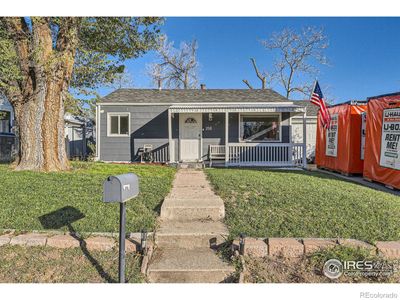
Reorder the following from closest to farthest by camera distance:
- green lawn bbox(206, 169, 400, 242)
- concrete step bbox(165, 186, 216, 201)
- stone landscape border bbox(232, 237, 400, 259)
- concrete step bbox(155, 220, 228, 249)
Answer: stone landscape border bbox(232, 237, 400, 259)
concrete step bbox(155, 220, 228, 249)
green lawn bbox(206, 169, 400, 242)
concrete step bbox(165, 186, 216, 201)

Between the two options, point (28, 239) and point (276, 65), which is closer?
point (28, 239)

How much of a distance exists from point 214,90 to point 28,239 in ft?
40.7

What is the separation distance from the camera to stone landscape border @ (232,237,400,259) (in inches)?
126

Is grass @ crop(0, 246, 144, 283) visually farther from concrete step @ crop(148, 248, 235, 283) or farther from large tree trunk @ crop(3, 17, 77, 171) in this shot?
large tree trunk @ crop(3, 17, 77, 171)

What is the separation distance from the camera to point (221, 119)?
12422 millimetres

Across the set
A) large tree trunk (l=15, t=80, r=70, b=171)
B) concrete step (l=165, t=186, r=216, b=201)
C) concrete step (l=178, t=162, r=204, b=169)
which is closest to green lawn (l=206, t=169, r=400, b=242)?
concrete step (l=165, t=186, r=216, b=201)

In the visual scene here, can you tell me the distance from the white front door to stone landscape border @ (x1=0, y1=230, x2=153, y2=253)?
351 inches

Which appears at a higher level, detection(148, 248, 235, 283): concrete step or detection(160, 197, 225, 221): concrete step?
detection(160, 197, 225, 221): concrete step

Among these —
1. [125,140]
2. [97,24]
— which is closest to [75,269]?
[97,24]

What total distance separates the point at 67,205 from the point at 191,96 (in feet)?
33.7

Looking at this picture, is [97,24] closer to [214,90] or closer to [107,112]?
[107,112]

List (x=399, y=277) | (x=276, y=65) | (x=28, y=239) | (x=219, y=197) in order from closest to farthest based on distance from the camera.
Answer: (x=399, y=277), (x=28, y=239), (x=219, y=197), (x=276, y=65)

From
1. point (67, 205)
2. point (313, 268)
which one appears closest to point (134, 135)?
point (67, 205)

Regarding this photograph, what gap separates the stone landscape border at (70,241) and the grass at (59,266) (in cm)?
7
